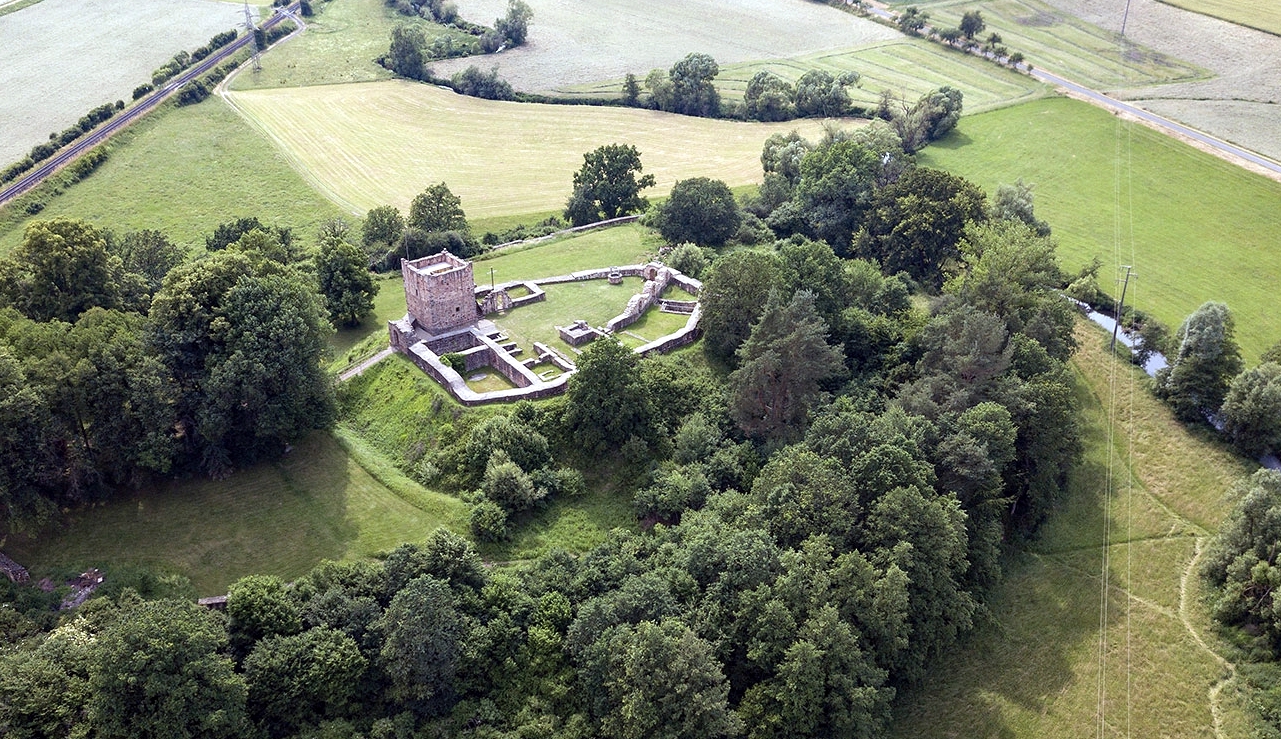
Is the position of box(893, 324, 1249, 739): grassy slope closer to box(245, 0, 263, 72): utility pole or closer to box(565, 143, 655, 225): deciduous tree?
box(565, 143, 655, 225): deciduous tree

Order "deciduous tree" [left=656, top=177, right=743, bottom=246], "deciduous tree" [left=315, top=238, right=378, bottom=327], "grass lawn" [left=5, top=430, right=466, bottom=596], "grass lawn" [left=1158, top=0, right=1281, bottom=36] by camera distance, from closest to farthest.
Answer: "grass lawn" [left=5, top=430, right=466, bottom=596] < "deciduous tree" [left=315, top=238, right=378, bottom=327] < "deciduous tree" [left=656, top=177, right=743, bottom=246] < "grass lawn" [left=1158, top=0, right=1281, bottom=36]

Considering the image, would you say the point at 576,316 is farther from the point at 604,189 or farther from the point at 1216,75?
the point at 1216,75

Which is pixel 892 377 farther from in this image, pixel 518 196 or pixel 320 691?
pixel 518 196

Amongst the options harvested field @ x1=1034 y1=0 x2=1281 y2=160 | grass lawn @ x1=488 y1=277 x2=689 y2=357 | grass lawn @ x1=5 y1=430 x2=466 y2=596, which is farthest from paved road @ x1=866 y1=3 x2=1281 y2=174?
grass lawn @ x1=5 y1=430 x2=466 y2=596

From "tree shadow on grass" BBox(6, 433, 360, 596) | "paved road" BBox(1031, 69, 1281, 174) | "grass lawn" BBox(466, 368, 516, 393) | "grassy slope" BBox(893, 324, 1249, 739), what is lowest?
"grassy slope" BBox(893, 324, 1249, 739)

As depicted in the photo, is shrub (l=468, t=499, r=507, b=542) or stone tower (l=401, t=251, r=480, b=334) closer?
shrub (l=468, t=499, r=507, b=542)

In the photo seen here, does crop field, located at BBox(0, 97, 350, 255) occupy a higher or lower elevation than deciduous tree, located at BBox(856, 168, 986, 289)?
lower

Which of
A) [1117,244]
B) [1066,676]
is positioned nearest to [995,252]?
[1117,244]
